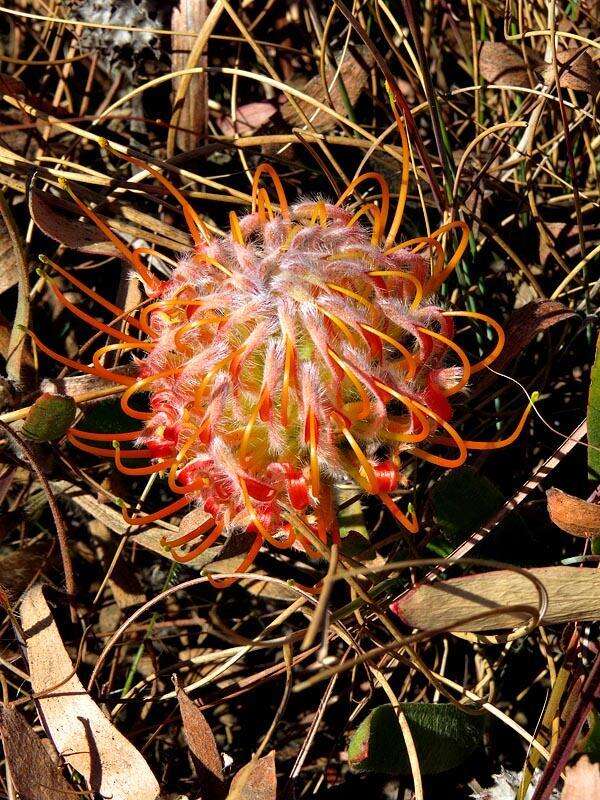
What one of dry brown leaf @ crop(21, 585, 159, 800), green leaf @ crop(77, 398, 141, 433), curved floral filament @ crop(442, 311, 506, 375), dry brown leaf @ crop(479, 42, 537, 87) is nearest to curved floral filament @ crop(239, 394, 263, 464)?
curved floral filament @ crop(442, 311, 506, 375)

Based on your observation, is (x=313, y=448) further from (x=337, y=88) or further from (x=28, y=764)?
(x=337, y=88)

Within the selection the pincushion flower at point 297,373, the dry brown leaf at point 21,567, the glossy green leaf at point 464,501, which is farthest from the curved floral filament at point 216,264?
the dry brown leaf at point 21,567

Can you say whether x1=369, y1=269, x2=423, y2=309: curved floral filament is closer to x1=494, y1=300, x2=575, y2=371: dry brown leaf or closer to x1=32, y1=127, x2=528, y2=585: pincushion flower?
x1=32, y1=127, x2=528, y2=585: pincushion flower

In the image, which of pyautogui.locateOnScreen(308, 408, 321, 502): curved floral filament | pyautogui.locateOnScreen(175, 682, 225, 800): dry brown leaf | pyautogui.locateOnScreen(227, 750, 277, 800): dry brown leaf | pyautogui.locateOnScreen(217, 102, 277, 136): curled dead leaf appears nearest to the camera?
pyautogui.locateOnScreen(308, 408, 321, 502): curved floral filament

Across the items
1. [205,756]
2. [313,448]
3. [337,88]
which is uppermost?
[337,88]

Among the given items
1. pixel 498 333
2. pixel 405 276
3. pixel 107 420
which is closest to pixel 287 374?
pixel 405 276

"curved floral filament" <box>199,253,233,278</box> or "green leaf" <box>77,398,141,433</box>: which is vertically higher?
"curved floral filament" <box>199,253,233,278</box>

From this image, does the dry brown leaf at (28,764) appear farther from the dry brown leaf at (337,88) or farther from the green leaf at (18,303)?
the dry brown leaf at (337,88)
